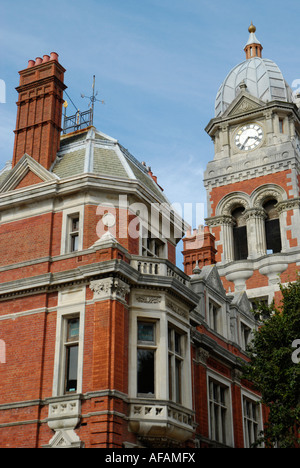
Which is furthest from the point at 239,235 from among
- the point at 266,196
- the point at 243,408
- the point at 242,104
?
the point at 243,408

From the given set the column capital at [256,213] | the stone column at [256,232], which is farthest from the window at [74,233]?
the column capital at [256,213]

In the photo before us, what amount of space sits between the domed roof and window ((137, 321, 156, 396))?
38.9m

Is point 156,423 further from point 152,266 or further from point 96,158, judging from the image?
point 96,158

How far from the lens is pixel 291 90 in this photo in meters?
63.1

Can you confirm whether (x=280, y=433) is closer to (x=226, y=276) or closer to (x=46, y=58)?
(x=46, y=58)

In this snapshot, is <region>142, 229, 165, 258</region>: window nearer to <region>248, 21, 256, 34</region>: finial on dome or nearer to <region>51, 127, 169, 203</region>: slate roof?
<region>51, 127, 169, 203</region>: slate roof

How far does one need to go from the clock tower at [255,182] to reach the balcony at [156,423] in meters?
26.6

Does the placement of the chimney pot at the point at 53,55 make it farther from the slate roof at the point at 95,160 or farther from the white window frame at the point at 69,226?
the white window frame at the point at 69,226

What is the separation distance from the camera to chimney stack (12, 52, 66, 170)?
98.6ft

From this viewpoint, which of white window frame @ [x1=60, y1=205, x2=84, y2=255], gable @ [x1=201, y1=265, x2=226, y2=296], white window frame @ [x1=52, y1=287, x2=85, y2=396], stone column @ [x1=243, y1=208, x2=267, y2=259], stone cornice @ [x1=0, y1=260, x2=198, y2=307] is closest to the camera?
white window frame @ [x1=52, y1=287, x2=85, y2=396]

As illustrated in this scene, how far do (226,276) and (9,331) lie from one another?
95.9 feet

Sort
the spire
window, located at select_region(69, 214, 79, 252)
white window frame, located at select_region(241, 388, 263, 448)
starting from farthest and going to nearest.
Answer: the spire → white window frame, located at select_region(241, 388, 263, 448) → window, located at select_region(69, 214, 79, 252)

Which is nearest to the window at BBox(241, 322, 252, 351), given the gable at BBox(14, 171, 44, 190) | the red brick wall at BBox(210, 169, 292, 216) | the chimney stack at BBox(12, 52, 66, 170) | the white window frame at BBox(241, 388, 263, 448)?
the white window frame at BBox(241, 388, 263, 448)

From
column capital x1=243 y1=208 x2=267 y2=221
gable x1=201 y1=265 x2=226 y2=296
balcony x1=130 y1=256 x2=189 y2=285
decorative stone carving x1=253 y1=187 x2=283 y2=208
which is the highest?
decorative stone carving x1=253 y1=187 x2=283 y2=208
